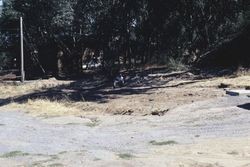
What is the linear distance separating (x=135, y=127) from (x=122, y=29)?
26764 mm

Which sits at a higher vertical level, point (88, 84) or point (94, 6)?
point (94, 6)

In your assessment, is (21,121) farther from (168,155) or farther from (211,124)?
(168,155)

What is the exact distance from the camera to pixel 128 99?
23016 mm

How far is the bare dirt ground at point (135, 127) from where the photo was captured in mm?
11852

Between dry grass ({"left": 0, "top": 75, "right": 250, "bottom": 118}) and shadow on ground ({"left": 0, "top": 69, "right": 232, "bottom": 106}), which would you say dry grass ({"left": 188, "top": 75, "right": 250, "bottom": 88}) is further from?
shadow on ground ({"left": 0, "top": 69, "right": 232, "bottom": 106})

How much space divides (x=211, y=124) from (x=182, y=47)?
87.1ft

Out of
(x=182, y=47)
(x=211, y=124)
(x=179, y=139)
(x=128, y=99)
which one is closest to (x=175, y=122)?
(x=211, y=124)

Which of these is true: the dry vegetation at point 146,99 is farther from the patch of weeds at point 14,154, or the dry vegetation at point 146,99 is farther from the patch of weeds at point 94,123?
the patch of weeds at point 14,154

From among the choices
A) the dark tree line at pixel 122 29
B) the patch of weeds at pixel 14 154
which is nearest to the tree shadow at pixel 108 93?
the dark tree line at pixel 122 29

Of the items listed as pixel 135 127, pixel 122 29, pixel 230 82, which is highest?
pixel 122 29

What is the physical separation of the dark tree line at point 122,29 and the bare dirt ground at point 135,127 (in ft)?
23.2

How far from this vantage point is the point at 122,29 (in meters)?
42.7

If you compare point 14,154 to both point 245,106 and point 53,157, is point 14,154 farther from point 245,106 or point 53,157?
point 245,106

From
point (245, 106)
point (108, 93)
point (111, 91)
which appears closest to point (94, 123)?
point (245, 106)
